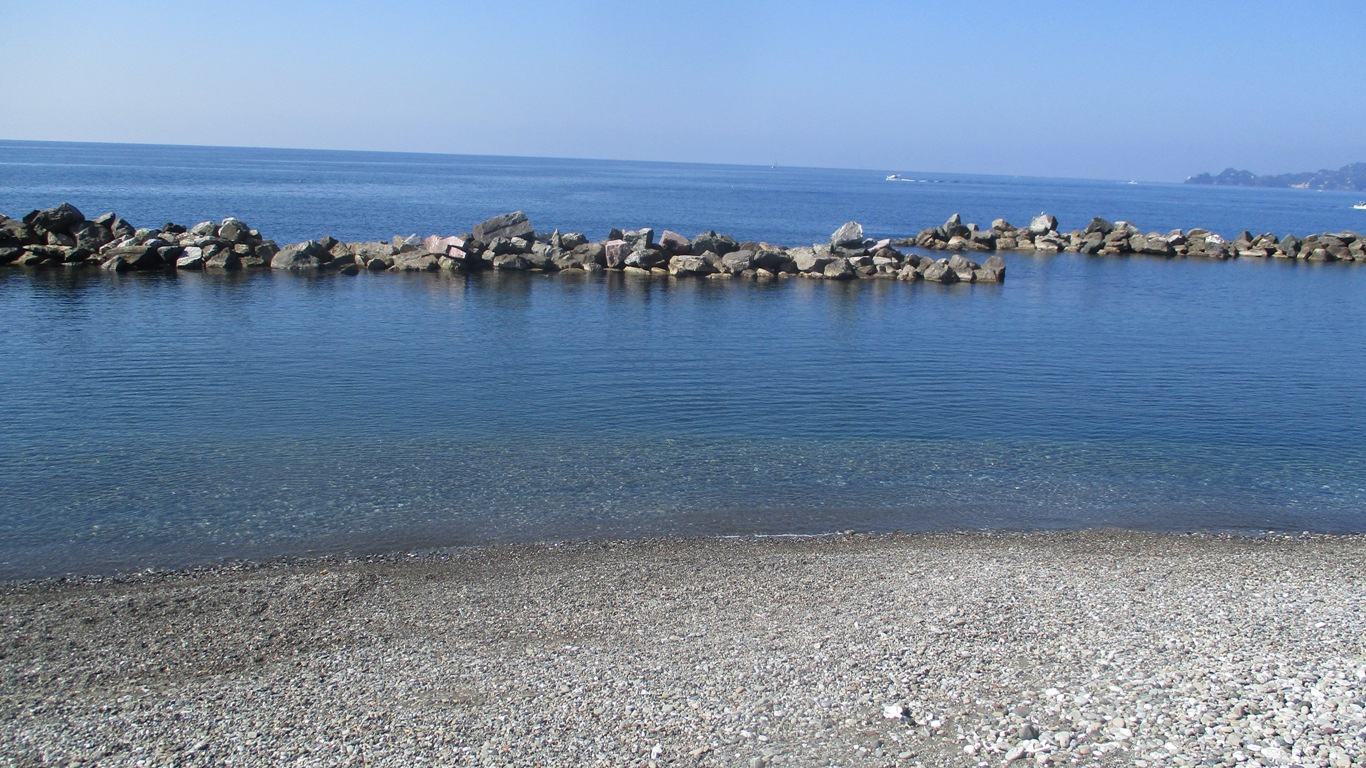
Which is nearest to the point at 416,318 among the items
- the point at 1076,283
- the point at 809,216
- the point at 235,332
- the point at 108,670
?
the point at 235,332

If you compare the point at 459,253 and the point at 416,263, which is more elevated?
the point at 459,253

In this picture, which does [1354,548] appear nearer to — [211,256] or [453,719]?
[453,719]

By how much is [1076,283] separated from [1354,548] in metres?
39.5

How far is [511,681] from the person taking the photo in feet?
33.9

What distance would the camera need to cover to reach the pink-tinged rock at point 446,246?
47631mm

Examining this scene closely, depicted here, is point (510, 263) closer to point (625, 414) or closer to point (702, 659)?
point (625, 414)

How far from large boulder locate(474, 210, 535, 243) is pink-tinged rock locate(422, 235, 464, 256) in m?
1.85

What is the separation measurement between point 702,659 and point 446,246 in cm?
4017

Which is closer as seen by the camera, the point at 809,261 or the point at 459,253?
the point at 459,253

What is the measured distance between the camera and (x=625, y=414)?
74.5ft

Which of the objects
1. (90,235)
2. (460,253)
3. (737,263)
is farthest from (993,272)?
(90,235)

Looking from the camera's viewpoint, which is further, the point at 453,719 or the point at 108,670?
the point at 108,670

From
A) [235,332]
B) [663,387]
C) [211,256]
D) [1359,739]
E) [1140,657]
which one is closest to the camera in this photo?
[1359,739]

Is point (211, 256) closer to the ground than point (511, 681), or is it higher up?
higher up
